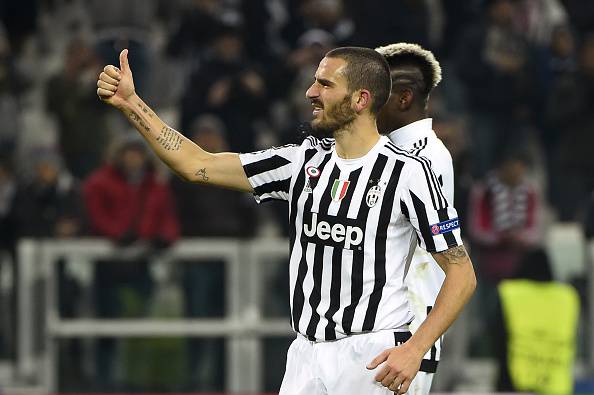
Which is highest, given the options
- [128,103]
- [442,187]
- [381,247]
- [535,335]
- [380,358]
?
[128,103]

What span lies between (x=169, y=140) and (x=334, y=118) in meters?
0.57

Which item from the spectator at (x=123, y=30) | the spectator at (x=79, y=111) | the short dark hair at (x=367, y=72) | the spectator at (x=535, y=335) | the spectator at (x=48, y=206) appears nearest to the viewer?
the short dark hair at (x=367, y=72)

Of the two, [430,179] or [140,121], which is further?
[140,121]

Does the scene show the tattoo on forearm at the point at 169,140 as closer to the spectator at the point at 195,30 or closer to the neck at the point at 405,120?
the neck at the point at 405,120

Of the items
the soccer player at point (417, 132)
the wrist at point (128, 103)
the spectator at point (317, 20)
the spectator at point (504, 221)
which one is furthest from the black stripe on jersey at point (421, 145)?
the spectator at point (317, 20)

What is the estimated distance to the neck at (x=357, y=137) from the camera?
4.38 metres

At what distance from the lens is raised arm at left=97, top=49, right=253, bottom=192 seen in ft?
14.5

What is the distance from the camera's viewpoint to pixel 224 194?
9.36 m

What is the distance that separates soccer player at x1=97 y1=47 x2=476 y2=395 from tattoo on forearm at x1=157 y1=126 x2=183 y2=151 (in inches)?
1.5

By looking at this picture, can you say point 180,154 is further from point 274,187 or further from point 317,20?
point 317,20

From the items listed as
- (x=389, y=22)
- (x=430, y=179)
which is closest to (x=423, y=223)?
(x=430, y=179)

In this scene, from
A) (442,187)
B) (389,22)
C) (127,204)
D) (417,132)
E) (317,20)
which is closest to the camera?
(442,187)

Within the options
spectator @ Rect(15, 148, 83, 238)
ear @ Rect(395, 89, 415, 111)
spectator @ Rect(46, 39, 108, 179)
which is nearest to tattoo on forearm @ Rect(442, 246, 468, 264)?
ear @ Rect(395, 89, 415, 111)

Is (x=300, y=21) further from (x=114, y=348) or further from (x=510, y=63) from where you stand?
(x=114, y=348)
